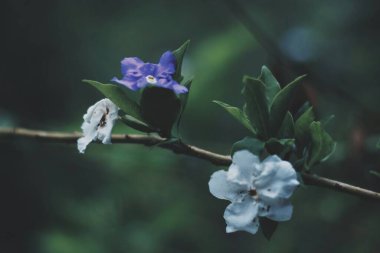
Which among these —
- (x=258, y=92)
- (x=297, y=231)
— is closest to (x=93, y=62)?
(x=297, y=231)

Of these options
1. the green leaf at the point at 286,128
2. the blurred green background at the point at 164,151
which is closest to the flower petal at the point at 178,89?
the green leaf at the point at 286,128

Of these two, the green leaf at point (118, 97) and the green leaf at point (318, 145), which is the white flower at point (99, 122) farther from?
the green leaf at point (318, 145)

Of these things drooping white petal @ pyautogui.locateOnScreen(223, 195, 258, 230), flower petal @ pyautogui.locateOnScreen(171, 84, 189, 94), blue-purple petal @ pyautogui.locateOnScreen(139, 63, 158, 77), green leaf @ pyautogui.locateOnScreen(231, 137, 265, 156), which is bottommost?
drooping white petal @ pyautogui.locateOnScreen(223, 195, 258, 230)

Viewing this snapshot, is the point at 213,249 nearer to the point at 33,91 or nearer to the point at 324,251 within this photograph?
the point at 324,251

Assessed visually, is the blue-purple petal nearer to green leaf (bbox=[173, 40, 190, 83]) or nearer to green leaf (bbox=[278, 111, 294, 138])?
green leaf (bbox=[173, 40, 190, 83])

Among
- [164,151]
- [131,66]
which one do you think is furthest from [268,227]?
[164,151]

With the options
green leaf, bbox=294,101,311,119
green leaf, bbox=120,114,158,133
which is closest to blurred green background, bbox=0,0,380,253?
green leaf, bbox=294,101,311,119
